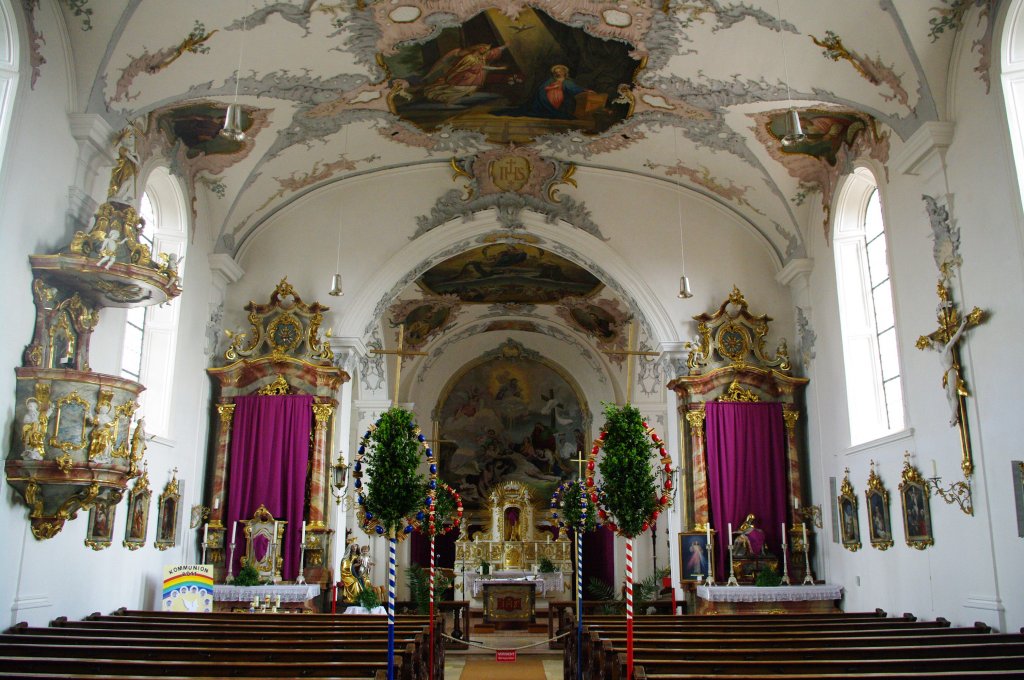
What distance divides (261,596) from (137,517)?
258 cm

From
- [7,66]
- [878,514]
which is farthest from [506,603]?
[7,66]

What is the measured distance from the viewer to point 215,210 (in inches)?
582

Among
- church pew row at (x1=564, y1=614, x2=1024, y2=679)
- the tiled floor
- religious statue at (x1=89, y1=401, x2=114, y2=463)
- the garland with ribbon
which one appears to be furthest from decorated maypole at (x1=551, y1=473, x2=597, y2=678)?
religious statue at (x1=89, y1=401, x2=114, y2=463)

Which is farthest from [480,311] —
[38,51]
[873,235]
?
[38,51]

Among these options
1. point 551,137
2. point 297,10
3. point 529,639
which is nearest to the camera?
point 297,10

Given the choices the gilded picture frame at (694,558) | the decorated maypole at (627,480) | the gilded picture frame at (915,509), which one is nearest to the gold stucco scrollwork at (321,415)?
the decorated maypole at (627,480)

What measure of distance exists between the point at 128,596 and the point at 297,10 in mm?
8086

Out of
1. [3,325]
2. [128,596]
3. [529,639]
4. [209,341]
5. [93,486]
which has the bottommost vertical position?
[529,639]

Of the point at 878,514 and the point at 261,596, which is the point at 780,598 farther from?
the point at 261,596

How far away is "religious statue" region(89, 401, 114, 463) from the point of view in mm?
8938

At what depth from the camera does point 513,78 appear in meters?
12.8

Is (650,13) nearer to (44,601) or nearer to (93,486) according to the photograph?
(93,486)

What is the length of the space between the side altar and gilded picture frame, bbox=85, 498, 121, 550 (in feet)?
40.3

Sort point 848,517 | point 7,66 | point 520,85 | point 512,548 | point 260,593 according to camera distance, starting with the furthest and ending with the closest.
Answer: point 512,548 → point 260,593 → point 520,85 → point 848,517 → point 7,66
